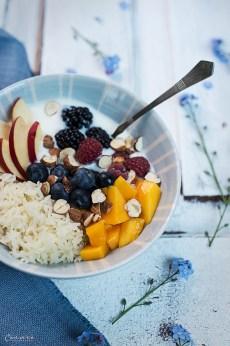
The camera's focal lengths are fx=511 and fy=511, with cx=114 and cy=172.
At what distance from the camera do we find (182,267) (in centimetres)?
103

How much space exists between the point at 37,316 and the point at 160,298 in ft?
0.80

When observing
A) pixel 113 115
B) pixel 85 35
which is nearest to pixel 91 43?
pixel 85 35

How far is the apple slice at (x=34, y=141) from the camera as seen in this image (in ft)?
3.44

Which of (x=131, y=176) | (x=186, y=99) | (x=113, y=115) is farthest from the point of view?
(x=186, y=99)

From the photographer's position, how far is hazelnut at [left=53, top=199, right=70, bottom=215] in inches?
38.0

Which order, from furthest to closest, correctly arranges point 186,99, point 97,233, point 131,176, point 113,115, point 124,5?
point 124,5 < point 186,99 < point 113,115 < point 131,176 < point 97,233

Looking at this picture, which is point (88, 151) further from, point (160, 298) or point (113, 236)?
point (160, 298)

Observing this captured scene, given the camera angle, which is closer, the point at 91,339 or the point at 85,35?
the point at 91,339

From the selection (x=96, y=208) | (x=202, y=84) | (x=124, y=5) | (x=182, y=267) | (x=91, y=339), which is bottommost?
(x=91, y=339)

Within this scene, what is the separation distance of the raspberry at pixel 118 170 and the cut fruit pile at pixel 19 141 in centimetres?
16

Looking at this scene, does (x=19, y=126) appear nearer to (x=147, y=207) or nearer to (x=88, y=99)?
(x=88, y=99)

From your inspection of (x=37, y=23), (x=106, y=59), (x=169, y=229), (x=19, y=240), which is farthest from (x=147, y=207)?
(x=37, y=23)

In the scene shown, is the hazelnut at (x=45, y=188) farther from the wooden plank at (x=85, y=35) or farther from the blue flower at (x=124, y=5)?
the blue flower at (x=124, y=5)

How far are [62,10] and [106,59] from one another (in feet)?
0.65
